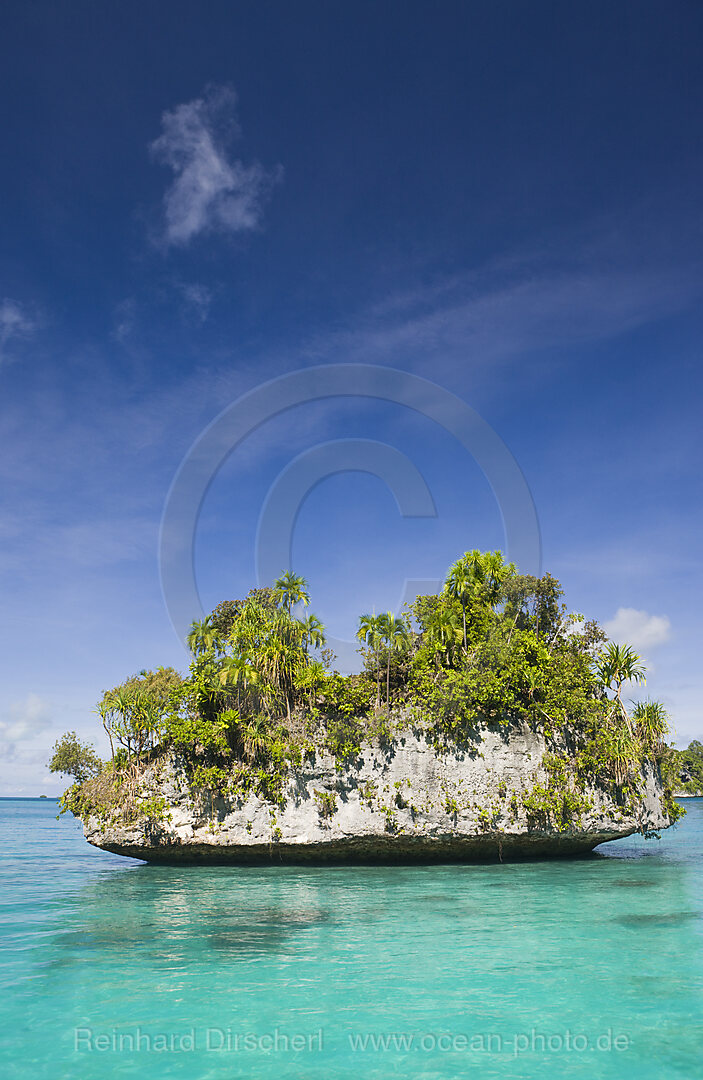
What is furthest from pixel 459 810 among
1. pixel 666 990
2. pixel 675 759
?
pixel 666 990

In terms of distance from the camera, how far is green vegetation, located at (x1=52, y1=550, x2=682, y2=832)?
26.5 m

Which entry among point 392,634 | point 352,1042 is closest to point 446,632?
point 392,634

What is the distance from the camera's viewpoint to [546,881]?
21.8 metres

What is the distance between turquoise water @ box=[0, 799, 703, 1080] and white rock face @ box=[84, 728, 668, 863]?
5.12 m

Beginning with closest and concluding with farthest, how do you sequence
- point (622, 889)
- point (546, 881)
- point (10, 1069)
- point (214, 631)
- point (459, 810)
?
point (10, 1069) → point (622, 889) → point (546, 881) → point (459, 810) → point (214, 631)

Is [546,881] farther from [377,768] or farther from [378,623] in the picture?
[378,623]

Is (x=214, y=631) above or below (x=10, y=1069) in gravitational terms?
above

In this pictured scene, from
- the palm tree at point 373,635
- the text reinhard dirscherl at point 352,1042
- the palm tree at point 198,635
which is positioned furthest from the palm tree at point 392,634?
the text reinhard dirscherl at point 352,1042

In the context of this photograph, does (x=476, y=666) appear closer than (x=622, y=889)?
No

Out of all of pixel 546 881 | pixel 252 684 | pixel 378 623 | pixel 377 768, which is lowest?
pixel 546 881

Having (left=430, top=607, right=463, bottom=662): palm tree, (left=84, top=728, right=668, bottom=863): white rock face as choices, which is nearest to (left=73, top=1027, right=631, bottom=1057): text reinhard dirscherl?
(left=84, top=728, right=668, bottom=863): white rock face

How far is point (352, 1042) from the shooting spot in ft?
28.7

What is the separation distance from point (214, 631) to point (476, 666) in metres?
17.0

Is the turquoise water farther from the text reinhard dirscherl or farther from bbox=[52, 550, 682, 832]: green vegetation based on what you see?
bbox=[52, 550, 682, 832]: green vegetation
